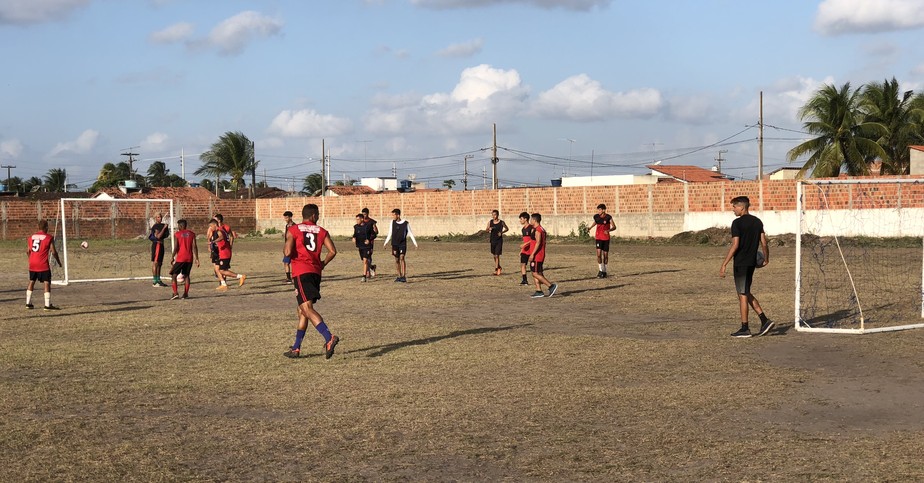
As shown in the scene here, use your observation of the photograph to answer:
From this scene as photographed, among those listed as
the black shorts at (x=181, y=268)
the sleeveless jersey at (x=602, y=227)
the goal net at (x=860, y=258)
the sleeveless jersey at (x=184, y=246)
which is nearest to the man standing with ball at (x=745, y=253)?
the goal net at (x=860, y=258)

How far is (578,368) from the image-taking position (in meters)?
10.9

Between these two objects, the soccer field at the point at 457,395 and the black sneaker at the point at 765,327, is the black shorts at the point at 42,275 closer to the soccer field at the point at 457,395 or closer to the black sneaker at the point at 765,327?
the soccer field at the point at 457,395

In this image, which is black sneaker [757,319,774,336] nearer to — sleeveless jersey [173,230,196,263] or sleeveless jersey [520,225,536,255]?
sleeveless jersey [520,225,536,255]

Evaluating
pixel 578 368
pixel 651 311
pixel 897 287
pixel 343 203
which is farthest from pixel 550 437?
pixel 343 203

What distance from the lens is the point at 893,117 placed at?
4662 centimetres

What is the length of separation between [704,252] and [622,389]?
2702 centimetres

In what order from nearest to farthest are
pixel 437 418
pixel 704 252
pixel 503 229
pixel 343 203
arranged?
1. pixel 437 418
2. pixel 503 229
3. pixel 704 252
4. pixel 343 203

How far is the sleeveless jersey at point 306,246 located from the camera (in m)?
11.5

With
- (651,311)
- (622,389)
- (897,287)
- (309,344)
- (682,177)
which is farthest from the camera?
(682,177)

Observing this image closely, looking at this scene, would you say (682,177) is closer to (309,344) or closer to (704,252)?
(704,252)

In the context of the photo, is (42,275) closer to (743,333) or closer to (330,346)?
(330,346)

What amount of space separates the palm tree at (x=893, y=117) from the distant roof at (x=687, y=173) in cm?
3296

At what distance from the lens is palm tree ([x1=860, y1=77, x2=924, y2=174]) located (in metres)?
46.1

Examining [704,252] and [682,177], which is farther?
[682,177]
